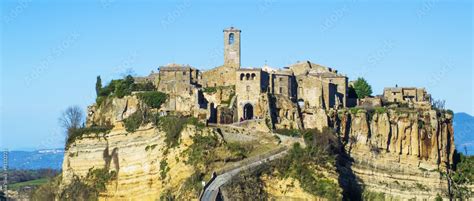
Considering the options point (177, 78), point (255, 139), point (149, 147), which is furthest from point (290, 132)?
point (149, 147)

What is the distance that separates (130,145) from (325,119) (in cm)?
1576

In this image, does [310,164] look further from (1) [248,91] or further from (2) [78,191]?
(2) [78,191]

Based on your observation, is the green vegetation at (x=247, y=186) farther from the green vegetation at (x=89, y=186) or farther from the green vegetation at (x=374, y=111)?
the green vegetation at (x=374, y=111)

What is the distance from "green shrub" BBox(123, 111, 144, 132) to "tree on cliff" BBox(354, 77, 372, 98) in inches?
799

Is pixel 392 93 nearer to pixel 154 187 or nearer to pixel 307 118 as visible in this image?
pixel 307 118

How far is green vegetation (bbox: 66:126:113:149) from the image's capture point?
85850mm

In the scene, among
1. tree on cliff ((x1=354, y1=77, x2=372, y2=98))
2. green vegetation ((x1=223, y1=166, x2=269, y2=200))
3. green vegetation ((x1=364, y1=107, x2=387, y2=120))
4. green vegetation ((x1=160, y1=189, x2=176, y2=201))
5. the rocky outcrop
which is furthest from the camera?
tree on cliff ((x1=354, y1=77, x2=372, y2=98))

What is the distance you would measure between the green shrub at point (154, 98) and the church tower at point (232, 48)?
19.1 feet

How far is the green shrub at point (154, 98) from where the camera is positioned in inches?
3231

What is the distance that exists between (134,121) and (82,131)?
6.92m

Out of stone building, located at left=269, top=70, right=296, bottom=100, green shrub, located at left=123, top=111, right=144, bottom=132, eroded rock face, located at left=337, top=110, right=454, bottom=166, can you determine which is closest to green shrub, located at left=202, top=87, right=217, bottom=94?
stone building, located at left=269, top=70, right=296, bottom=100

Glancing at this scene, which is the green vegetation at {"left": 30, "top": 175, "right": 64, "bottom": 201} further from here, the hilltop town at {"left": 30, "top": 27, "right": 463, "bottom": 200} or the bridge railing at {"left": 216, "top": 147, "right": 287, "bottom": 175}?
the bridge railing at {"left": 216, "top": 147, "right": 287, "bottom": 175}

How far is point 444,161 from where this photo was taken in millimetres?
89312

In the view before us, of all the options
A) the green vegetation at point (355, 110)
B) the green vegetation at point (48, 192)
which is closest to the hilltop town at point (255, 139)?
the green vegetation at point (355, 110)
